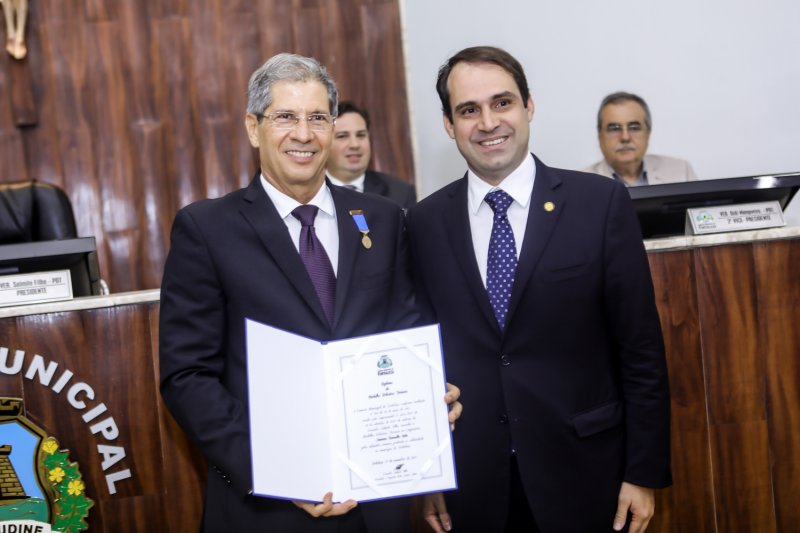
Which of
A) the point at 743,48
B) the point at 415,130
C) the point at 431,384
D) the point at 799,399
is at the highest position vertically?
the point at 743,48

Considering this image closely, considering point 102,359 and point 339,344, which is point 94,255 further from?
point 339,344

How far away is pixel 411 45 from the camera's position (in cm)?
471

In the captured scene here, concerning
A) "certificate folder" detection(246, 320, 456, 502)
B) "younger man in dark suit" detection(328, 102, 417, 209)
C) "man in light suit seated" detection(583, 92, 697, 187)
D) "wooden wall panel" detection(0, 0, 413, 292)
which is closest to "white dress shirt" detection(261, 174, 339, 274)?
"certificate folder" detection(246, 320, 456, 502)

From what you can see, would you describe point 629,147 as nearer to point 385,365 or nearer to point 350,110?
point 350,110

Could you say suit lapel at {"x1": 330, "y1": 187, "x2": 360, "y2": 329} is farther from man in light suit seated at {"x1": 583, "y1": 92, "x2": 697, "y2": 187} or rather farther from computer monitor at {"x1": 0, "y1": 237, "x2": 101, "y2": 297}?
man in light suit seated at {"x1": 583, "y1": 92, "x2": 697, "y2": 187}

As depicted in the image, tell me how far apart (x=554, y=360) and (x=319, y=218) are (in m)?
0.60

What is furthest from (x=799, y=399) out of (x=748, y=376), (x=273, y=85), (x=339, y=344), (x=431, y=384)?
Result: (x=273, y=85)

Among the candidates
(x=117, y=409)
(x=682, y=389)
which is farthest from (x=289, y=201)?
(x=682, y=389)

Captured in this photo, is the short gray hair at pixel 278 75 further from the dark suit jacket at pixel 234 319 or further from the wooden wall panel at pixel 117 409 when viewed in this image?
the wooden wall panel at pixel 117 409

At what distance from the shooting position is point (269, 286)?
159 cm

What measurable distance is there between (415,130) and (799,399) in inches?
115

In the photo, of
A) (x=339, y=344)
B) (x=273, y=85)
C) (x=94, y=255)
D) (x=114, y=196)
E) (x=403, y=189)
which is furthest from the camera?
(x=114, y=196)

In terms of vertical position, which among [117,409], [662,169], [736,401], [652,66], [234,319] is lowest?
[736,401]

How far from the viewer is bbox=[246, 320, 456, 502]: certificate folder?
1.47m
